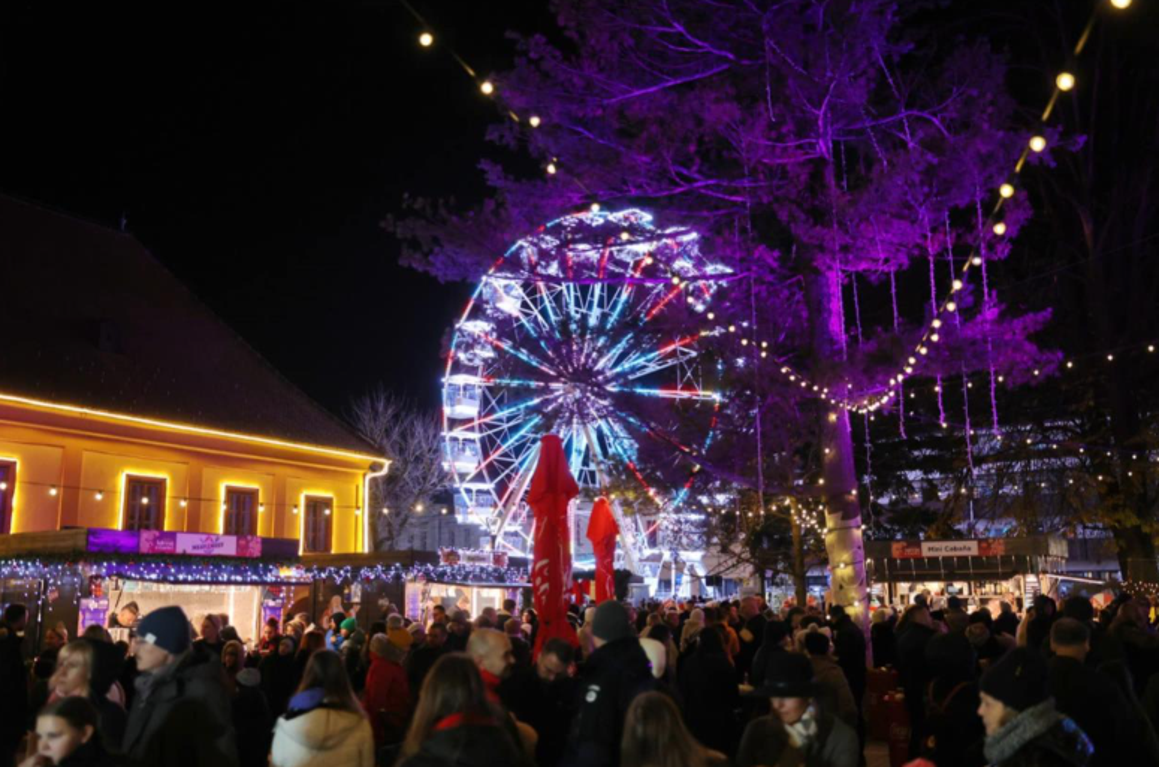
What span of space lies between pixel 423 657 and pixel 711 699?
2402 millimetres

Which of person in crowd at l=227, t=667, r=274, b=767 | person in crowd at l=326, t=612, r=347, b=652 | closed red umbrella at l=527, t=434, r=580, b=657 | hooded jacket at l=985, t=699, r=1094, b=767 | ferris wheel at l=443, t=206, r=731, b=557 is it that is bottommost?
person in crowd at l=227, t=667, r=274, b=767

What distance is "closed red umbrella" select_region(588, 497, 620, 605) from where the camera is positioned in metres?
15.1

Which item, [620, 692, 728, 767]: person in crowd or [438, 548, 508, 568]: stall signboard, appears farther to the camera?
[438, 548, 508, 568]: stall signboard

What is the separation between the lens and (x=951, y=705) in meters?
6.31

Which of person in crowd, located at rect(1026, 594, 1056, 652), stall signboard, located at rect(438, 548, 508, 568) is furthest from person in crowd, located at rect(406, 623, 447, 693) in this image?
stall signboard, located at rect(438, 548, 508, 568)

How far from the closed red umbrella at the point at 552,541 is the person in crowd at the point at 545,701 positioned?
3.76 metres

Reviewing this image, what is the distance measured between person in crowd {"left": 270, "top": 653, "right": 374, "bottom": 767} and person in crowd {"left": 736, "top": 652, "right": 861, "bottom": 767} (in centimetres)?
172

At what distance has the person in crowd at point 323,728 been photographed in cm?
479

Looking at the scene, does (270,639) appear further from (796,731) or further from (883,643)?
(796,731)

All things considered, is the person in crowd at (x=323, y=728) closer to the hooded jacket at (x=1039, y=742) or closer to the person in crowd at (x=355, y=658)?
the hooded jacket at (x=1039, y=742)

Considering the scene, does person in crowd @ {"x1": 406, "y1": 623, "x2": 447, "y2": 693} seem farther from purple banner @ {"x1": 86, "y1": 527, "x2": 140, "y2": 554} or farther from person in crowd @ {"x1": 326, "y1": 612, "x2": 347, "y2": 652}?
purple banner @ {"x1": 86, "y1": 527, "x2": 140, "y2": 554}

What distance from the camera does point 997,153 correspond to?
47.6 feet

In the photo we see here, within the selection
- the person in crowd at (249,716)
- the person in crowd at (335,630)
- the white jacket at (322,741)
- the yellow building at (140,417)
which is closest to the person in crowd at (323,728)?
the white jacket at (322,741)

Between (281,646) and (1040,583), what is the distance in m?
19.4
